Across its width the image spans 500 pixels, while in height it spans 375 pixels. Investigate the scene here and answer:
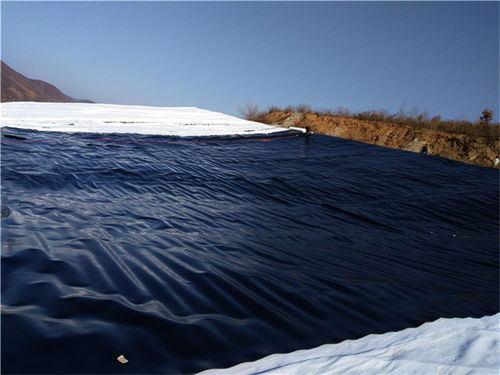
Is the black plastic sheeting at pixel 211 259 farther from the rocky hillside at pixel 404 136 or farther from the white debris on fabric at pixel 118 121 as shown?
the rocky hillside at pixel 404 136

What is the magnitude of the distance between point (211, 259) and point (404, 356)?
0.81 meters

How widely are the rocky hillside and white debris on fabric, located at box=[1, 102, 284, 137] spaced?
2.35 metres

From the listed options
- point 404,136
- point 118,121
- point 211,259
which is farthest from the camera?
point 404,136

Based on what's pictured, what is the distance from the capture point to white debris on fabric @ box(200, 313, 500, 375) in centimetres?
77

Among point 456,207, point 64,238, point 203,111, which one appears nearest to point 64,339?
point 64,238

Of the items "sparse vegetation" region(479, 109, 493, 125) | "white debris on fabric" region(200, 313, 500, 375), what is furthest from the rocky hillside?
"white debris on fabric" region(200, 313, 500, 375)

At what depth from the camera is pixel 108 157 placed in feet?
10.6

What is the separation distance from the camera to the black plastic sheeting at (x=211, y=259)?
2.88 feet

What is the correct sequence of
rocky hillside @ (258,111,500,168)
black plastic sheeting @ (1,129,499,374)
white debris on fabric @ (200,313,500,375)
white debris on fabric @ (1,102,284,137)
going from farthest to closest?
rocky hillside @ (258,111,500,168)
white debris on fabric @ (1,102,284,137)
black plastic sheeting @ (1,129,499,374)
white debris on fabric @ (200,313,500,375)

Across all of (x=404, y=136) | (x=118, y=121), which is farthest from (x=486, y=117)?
(x=118, y=121)

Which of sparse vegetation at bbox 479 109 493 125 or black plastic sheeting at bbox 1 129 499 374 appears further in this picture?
sparse vegetation at bbox 479 109 493 125

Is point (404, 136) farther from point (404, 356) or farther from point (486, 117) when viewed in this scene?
point (404, 356)

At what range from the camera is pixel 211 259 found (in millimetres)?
1405

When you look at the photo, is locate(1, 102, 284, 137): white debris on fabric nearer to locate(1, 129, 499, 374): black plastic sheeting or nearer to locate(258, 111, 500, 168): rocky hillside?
locate(1, 129, 499, 374): black plastic sheeting
